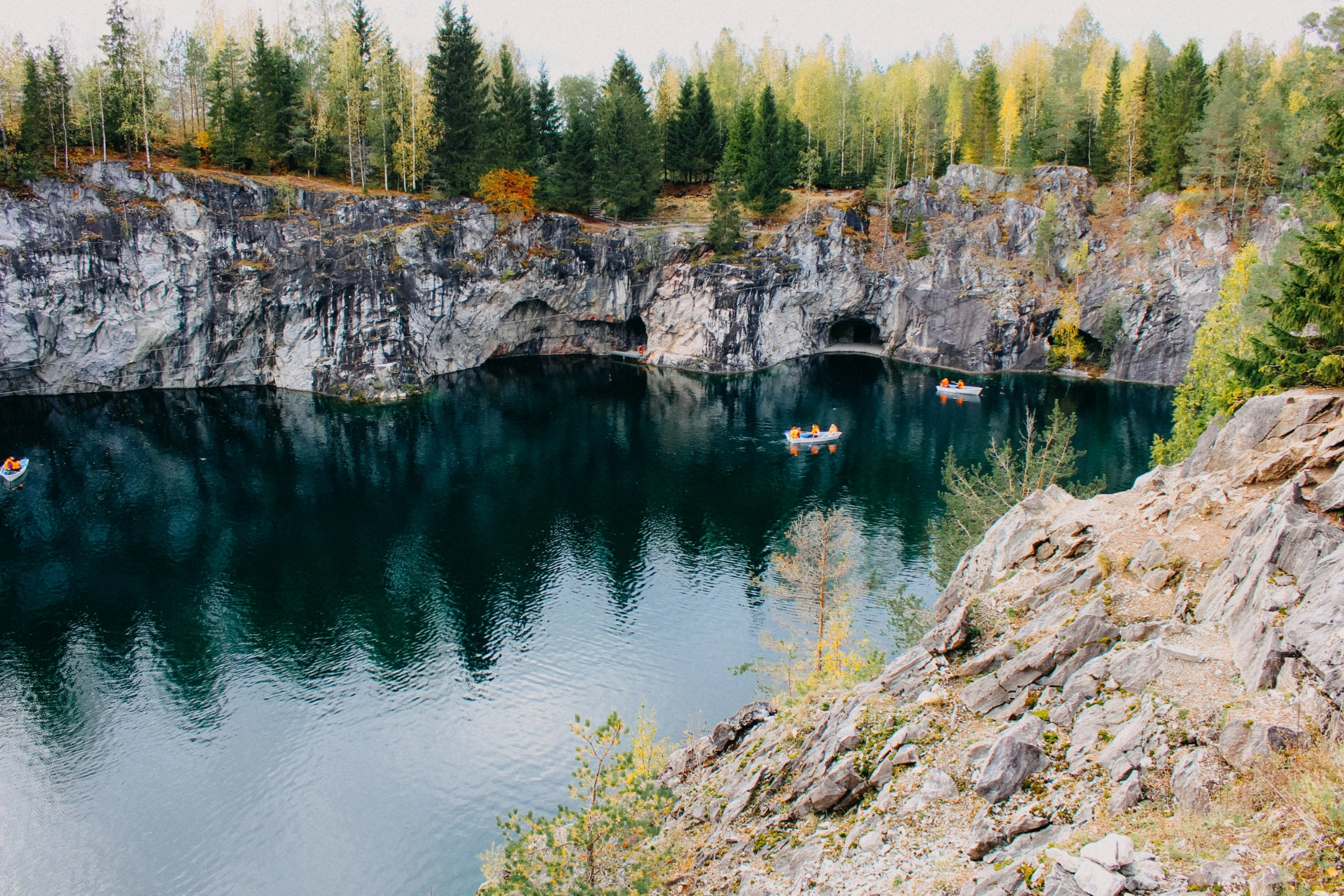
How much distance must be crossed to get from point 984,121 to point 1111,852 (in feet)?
325

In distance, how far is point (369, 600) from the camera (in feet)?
124

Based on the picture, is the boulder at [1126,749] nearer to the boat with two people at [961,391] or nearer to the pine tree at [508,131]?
the boat with two people at [961,391]

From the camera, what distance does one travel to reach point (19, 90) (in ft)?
227

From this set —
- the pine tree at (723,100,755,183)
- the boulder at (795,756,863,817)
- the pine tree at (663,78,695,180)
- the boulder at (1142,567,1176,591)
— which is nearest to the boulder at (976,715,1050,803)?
the boulder at (795,756,863,817)

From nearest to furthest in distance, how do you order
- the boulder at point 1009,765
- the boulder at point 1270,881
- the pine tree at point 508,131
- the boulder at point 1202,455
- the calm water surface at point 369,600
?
the boulder at point 1270,881, the boulder at point 1009,765, the boulder at point 1202,455, the calm water surface at point 369,600, the pine tree at point 508,131

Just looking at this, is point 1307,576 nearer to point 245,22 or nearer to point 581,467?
point 581,467

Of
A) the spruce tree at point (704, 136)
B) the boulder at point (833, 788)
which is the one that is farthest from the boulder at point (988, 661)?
the spruce tree at point (704, 136)

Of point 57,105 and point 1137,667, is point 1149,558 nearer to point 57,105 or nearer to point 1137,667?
point 1137,667

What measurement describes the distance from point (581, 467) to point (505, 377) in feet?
98.1

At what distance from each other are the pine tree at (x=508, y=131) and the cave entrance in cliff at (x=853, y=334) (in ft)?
131

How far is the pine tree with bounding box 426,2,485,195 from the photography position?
79.9 metres

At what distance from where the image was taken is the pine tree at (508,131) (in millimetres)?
79875

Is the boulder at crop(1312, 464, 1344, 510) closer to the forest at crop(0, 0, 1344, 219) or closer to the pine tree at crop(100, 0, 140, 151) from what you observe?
the forest at crop(0, 0, 1344, 219)

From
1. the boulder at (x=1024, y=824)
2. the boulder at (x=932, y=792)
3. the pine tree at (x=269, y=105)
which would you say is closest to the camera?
the boulder at (x=1024, y=824)
